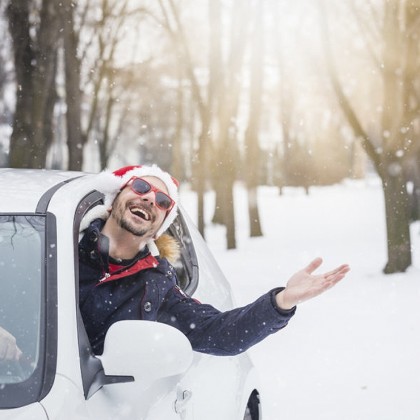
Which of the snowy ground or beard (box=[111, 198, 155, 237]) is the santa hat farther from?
the snowy ground

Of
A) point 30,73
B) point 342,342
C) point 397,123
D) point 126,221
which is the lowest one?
point 342,342

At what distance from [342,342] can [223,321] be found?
16.9ft

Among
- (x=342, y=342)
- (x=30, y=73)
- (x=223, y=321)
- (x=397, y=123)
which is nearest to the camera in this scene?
(x=223, y=321)

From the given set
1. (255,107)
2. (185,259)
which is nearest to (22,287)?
(185,259)

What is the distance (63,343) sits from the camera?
210cm

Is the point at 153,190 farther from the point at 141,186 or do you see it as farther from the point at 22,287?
the point at 22,287

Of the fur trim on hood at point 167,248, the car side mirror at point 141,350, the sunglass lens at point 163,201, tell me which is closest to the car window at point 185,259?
the fur trim on hood at point 167,248

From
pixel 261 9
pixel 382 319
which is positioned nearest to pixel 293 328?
pixel 382 319

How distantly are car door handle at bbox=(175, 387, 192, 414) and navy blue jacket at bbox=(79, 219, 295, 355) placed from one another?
0.67ft

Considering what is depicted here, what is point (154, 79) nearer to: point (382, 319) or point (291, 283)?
point (382, 319)

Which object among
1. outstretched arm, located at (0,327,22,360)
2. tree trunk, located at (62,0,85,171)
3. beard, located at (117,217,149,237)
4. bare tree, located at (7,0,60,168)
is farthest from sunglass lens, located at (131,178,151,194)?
tree trunk, located at (62,0,85,171)

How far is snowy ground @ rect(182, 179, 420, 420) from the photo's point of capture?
5.66m

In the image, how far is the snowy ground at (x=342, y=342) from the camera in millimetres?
5656

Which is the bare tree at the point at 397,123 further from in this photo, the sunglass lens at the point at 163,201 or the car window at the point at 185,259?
the sunglass lens at the point at 163,201
